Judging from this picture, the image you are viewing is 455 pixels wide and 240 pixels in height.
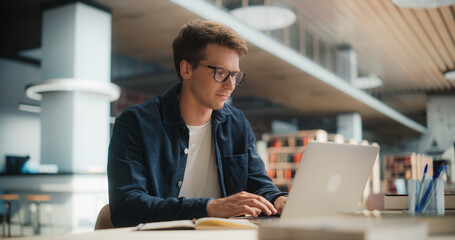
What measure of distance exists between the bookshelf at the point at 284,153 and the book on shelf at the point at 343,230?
9.82m

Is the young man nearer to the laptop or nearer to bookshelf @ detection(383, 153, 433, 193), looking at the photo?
the laptop

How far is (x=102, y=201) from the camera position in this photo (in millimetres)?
5230

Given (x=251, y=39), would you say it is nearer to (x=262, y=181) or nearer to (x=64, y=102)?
(x=64, y=102)

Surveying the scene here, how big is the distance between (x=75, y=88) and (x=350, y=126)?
11.0 meters

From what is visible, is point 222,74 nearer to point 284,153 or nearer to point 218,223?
point 218,223

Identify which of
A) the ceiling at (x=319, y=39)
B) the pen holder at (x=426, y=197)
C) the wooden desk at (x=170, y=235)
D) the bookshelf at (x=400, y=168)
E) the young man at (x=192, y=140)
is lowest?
the bookshelf at (x=400, y=168)

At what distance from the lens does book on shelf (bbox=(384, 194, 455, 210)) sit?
1.68 metres

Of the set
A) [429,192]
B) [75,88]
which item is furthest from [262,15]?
[429,192]

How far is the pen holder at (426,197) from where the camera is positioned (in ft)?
4.62

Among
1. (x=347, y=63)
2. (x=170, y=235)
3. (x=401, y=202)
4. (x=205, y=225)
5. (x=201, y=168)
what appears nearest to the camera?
(x=170, y=235)

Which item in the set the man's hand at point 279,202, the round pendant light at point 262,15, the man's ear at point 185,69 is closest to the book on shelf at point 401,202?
the man's hand at point 279,202

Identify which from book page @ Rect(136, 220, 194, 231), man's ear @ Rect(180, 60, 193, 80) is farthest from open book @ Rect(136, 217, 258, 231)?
man's ear @ Rect(180, 60, 193, 80)

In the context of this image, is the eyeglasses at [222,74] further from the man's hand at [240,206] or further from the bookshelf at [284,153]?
the bookshelf at [284,153]

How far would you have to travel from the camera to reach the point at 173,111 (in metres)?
A: 1.94
